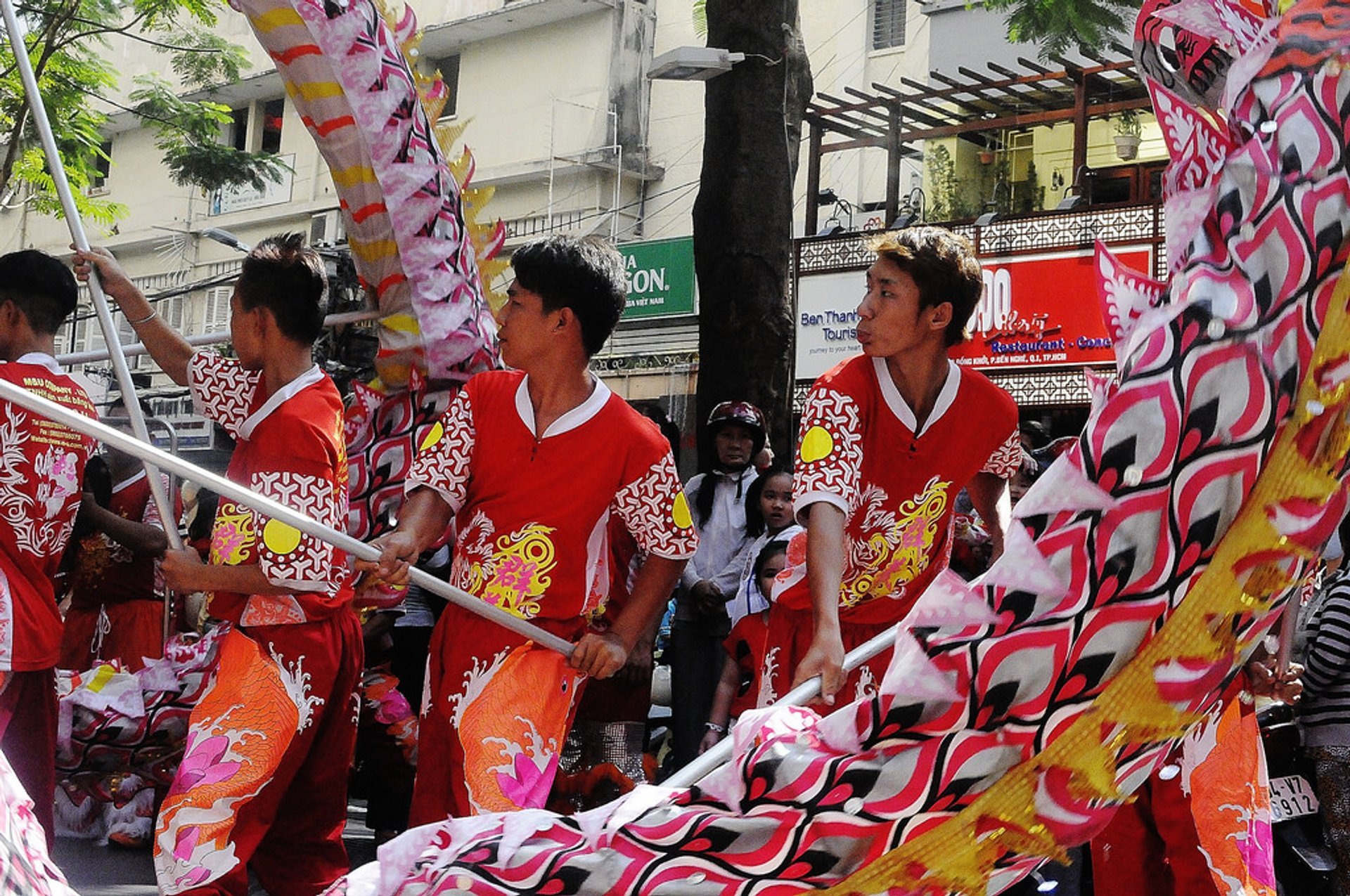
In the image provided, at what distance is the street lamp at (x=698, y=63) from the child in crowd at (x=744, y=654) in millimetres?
2222

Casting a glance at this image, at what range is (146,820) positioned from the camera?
620cm

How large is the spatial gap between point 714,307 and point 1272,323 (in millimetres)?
5508

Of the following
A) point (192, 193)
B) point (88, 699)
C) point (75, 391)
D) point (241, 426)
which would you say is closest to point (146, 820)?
point (88, 699)

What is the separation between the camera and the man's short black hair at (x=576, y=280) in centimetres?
363

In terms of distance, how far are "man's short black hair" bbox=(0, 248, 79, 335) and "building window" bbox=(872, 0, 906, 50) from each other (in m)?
16.4

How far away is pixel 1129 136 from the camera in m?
14.4

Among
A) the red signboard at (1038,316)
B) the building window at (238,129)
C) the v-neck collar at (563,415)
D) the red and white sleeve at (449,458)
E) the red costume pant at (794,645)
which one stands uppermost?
the building window at (238,129)

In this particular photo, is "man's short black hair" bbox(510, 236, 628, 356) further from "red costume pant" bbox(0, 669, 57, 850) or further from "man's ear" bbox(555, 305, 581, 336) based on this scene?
"red costume pant" bbox(0, 669, 57, 850)

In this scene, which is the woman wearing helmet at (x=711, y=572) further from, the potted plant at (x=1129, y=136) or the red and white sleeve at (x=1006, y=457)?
the potted plant at (x=1129, y=136)

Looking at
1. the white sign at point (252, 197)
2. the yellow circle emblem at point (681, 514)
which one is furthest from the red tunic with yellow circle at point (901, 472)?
the white sign at point (252, 197)

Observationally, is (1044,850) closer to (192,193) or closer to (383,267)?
(383,267)

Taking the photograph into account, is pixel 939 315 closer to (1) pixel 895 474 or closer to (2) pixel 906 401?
(2) pixel 906 401

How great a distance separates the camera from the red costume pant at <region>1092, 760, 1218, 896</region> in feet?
10.8

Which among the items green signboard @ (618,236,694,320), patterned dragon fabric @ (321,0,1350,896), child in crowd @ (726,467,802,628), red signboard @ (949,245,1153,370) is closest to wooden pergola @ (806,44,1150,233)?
red signboard @ (949,245,1153,370)
